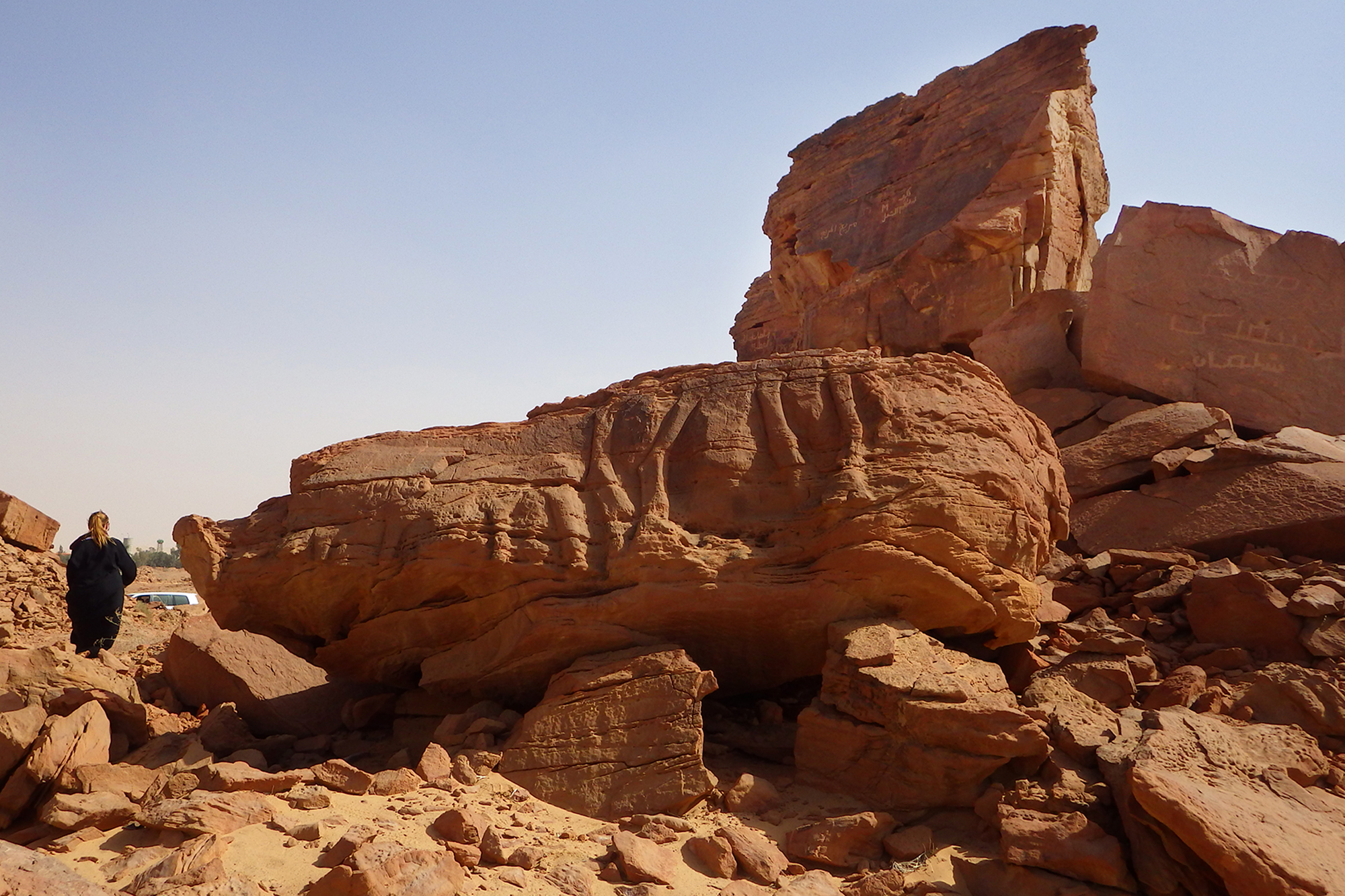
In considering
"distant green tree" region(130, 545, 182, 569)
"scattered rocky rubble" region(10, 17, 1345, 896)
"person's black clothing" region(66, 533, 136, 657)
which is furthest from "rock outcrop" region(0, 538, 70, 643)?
"distant green tree" region(130, 545, 182, 569)

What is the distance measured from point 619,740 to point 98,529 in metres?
4.49

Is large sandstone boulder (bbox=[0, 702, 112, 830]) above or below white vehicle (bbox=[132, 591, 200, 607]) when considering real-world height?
below

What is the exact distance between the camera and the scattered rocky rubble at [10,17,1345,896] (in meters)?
4.41

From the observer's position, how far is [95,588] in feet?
23.2

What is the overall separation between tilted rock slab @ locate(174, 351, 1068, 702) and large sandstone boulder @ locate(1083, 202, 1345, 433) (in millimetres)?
4372

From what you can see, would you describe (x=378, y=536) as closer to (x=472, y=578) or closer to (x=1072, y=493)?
(x=472, y=578)

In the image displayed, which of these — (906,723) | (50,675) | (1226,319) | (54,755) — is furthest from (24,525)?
(1226,319)

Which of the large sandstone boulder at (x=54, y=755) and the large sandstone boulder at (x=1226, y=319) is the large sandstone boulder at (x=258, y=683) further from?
the large sandstone boulder at (x=1226, y=319)

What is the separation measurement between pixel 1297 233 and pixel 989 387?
20.3 ft

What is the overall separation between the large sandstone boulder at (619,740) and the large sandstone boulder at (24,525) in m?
8.01

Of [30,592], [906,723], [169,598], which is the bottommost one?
[906,723]

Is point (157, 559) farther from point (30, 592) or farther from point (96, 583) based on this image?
point (96, 583)

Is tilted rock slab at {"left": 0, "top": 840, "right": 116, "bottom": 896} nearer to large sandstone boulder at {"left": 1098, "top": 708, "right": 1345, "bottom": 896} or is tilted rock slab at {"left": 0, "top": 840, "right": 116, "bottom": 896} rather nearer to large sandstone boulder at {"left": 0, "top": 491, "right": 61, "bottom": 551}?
large sandstone boulder at {"left": 1098, "top": 708, "right": 1345, "bottom": 896}

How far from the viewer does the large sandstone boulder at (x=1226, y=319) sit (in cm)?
986
